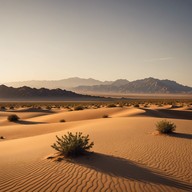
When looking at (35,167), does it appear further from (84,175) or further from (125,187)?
(125,187)

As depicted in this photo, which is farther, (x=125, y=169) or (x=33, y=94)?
(x=33, y=94)

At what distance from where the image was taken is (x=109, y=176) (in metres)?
7.88

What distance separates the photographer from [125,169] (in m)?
8.61

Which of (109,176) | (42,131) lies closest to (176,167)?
(109,176)

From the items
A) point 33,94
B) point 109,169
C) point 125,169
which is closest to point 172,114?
point 125,169

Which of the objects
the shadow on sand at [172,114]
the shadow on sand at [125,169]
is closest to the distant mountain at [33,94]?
the shadow on sand at [172,114]

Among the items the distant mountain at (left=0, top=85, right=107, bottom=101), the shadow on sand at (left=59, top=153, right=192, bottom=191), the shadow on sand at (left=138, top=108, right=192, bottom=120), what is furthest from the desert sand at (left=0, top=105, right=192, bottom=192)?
the distant mountain at (left=0, top=85, right=107, bottom=101)

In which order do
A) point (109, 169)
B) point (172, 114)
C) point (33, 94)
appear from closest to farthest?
point (109, 169) → point (172, 114) → point (33, 94)

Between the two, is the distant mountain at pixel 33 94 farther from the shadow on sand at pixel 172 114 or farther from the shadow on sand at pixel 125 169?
the shadow on sand at pixel 125 169

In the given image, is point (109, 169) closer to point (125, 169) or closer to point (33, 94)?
point (125, 169)

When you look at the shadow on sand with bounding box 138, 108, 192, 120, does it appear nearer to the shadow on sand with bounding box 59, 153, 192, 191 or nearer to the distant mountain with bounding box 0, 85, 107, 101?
the shadow on sand with bounding box 59, 153, 192, 191

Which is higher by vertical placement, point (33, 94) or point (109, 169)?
point (33, 94)

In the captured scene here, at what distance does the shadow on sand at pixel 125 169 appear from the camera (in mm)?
7633

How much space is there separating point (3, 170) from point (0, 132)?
14.4m
